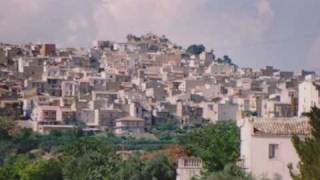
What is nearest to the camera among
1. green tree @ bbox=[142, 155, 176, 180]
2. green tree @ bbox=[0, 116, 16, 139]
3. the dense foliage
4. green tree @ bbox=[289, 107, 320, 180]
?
green tree @ bbox=[289, 107, 320, 180]

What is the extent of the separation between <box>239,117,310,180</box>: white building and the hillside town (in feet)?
95.8

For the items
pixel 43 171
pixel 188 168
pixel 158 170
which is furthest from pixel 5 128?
pixel 188 168

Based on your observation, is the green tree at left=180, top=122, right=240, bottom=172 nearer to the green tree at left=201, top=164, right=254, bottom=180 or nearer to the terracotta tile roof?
the green tree at left=201, top=164, right=254, bottom=180

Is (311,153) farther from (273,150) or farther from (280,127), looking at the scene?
(280,127)

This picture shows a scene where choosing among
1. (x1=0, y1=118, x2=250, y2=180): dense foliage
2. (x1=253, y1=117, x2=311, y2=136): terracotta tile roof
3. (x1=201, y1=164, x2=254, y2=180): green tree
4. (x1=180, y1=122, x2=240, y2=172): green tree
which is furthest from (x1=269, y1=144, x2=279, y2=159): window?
(x1=180, y1=122, x2=240, y2=172): green tree

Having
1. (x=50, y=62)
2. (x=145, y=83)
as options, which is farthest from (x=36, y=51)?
(x=145, y=83)

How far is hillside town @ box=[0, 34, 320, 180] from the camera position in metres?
97.1

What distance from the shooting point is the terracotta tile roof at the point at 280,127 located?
2067cm

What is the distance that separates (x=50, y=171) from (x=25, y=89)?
80.0 metres

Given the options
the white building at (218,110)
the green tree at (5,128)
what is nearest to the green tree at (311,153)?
the green tree at (5,128)

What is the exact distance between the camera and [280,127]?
826 inches

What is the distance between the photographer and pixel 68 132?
83.6 metres

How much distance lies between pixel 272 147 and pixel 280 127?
21.8 inches

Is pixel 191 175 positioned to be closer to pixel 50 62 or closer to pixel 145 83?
pixel 145 83
